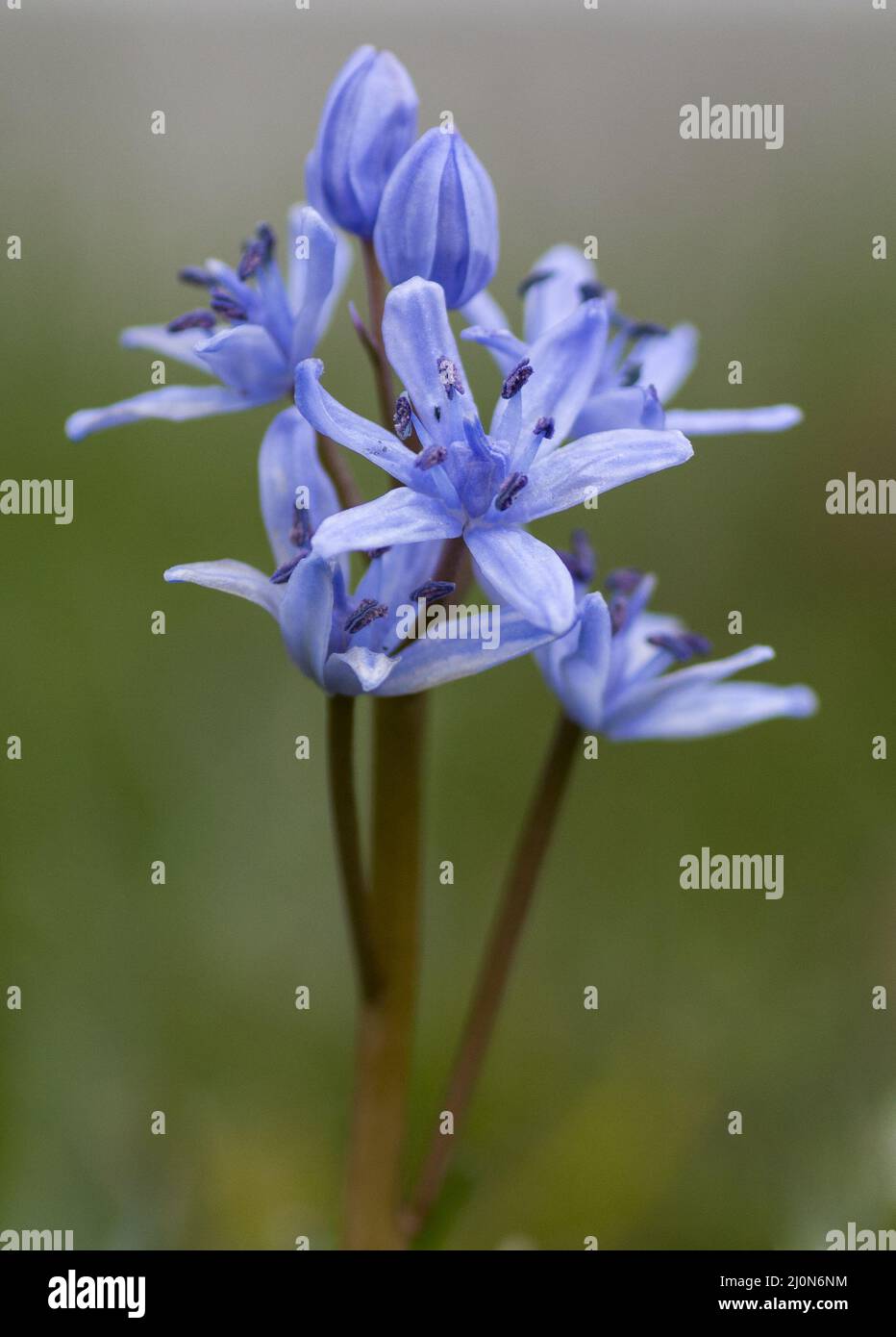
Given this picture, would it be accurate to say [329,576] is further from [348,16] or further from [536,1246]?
[348,16]

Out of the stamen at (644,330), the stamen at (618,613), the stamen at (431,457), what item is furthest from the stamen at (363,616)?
the stamen at (644,330)

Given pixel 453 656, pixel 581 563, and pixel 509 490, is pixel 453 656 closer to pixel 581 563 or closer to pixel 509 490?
pixel 509 490

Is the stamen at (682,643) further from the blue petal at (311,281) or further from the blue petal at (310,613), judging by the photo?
the blue petal at (311,281)

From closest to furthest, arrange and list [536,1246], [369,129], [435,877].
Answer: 1. [369,129]
2. [536,1246]
3. [435,877]

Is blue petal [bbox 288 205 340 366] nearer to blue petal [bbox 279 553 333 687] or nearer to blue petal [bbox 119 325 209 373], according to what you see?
blue petal [bbox 119 325 209 373]

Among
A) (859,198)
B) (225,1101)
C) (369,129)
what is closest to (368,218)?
(369,129)

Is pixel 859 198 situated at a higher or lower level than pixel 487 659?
higher
